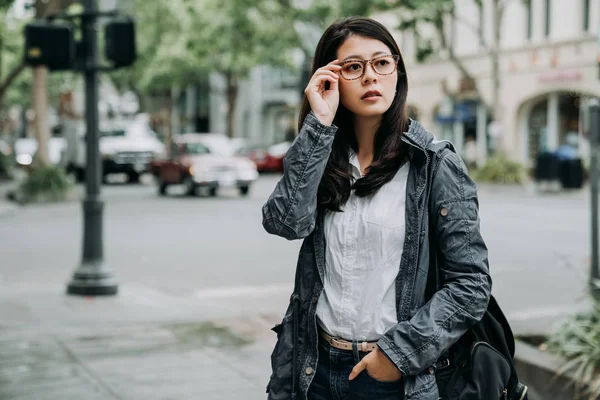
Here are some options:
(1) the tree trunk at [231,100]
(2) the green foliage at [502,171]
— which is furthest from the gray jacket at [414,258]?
(1) the tree trunk at [231,100]

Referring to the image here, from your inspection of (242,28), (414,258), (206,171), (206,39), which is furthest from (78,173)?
(414,258)

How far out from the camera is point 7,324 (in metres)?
7.66

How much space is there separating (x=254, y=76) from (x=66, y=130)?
27.7 m

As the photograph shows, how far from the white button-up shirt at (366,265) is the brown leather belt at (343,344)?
1 centimetres

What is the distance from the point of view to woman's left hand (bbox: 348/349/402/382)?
2418 mm

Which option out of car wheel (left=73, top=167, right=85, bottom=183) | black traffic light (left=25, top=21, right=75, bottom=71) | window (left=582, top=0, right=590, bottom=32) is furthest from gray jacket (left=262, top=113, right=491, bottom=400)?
window (left=582, top=0, right=590, bottom=32)

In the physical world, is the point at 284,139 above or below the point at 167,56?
below

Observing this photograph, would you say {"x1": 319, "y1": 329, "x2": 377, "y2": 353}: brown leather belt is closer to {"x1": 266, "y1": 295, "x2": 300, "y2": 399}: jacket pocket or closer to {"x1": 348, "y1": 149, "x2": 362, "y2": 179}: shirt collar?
{"x1": 266, "y1": 295, "x2": 300, "y2": 399}: jacket pocket

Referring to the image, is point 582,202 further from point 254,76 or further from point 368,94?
point 254,76

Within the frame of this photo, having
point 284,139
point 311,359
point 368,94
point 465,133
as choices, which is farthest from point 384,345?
point 284,139

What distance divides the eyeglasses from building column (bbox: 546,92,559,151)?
33498mm

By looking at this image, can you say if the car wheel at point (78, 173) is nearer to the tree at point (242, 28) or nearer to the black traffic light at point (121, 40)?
the tree at point (242, 28)

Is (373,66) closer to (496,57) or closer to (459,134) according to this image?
(496,57)

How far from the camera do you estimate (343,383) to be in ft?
8.30
